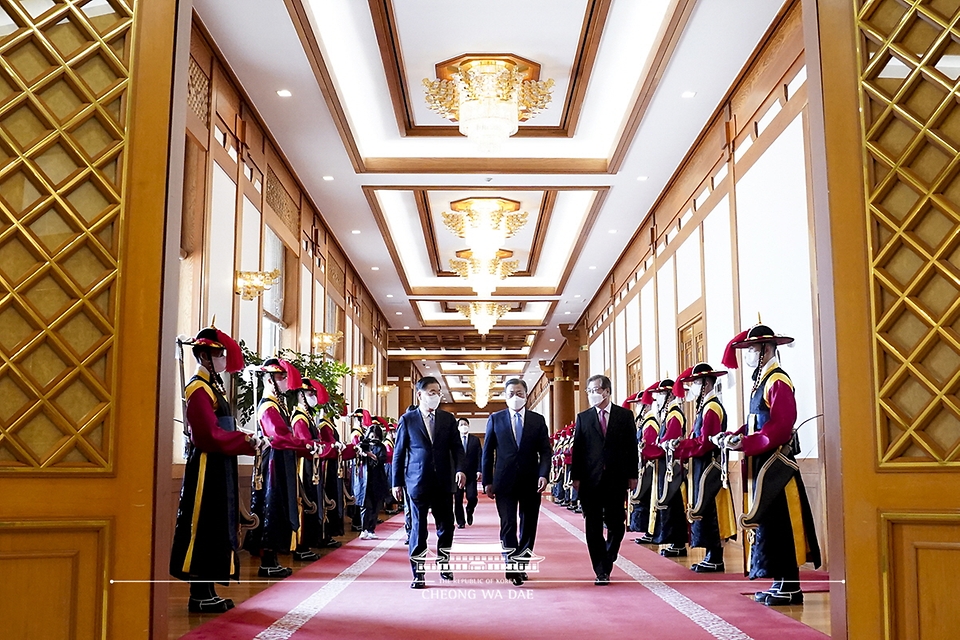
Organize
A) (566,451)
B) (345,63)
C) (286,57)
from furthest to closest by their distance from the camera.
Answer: (566,451) < (345,63) < (286,57)

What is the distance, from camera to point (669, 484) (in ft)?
26.0

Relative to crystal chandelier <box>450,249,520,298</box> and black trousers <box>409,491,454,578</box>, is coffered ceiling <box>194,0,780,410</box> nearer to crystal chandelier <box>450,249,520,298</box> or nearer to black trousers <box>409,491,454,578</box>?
crystal chandelier <box>450,249,520,298</box>

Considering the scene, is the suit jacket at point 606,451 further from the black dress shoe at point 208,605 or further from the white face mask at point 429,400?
the black dress shoe at point 208,605

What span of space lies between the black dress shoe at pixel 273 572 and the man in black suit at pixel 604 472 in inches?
87.8

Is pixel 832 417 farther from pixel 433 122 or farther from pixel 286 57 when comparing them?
pixel 433 122

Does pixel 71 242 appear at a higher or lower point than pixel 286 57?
lower

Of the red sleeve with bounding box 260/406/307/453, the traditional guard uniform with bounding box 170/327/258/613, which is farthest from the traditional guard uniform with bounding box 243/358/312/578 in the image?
the traditional guard uniform with bounding box 170/327/258/613

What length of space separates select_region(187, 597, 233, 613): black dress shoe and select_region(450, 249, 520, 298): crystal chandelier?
888cm

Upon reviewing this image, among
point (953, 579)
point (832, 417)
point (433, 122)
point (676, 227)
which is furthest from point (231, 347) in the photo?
point (676, 227)

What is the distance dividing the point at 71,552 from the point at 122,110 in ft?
5.29

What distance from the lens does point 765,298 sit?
7758mm

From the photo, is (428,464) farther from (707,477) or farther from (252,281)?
(252,281)

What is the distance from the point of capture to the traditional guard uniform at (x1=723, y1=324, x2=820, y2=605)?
5.19 meters

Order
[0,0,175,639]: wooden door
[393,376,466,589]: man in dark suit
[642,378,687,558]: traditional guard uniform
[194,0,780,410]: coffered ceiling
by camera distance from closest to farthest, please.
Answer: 1. [0,0,175,639]: wooden door
2. [393,376,466,589]: man in dark suit
3. [194,0,780,410]: coffered ceiling
4. [642,378,687,558]: traditional guard uniform
